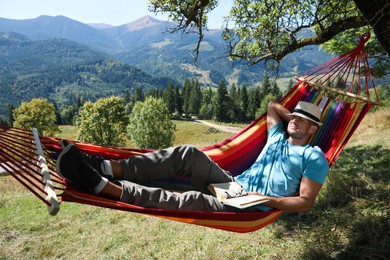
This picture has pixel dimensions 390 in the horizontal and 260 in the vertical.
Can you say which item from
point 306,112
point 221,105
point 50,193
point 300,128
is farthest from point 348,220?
point 221,105

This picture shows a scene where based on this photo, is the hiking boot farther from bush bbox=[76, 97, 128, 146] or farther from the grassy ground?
bush bbox=[76, 97, 128, 146]

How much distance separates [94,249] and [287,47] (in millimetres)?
3922

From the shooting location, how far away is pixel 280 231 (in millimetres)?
3131

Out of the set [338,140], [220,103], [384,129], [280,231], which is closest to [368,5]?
[338,140]

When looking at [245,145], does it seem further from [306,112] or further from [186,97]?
[186,97]

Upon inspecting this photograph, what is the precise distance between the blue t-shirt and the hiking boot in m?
1.44

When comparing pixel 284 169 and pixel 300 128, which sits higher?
pixel 300 128

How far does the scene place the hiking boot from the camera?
2109 mm

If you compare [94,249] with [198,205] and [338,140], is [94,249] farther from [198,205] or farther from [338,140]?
[338,140]

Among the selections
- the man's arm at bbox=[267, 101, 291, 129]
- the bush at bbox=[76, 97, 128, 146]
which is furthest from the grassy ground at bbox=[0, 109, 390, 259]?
the bush at bbox=[76, 97, 128, 146]

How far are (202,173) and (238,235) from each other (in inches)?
37.7

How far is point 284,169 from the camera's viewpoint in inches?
104

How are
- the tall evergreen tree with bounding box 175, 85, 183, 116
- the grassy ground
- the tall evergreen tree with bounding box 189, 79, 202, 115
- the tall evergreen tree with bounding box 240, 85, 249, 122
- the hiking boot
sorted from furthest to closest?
1. the tall evergreen tree with bounding box 189, 79, 202, 115
2. the tall evergreen tree with bounding box 175, 85, 183, 116
3. the tall evergreen tree with bounding box 240, 85, 249, 122
4. the grassy ground
5. the hiking boot

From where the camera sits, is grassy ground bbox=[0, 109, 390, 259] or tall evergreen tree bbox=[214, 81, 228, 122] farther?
tall evergreen tree bbox=[214, 81, 228, 122]
